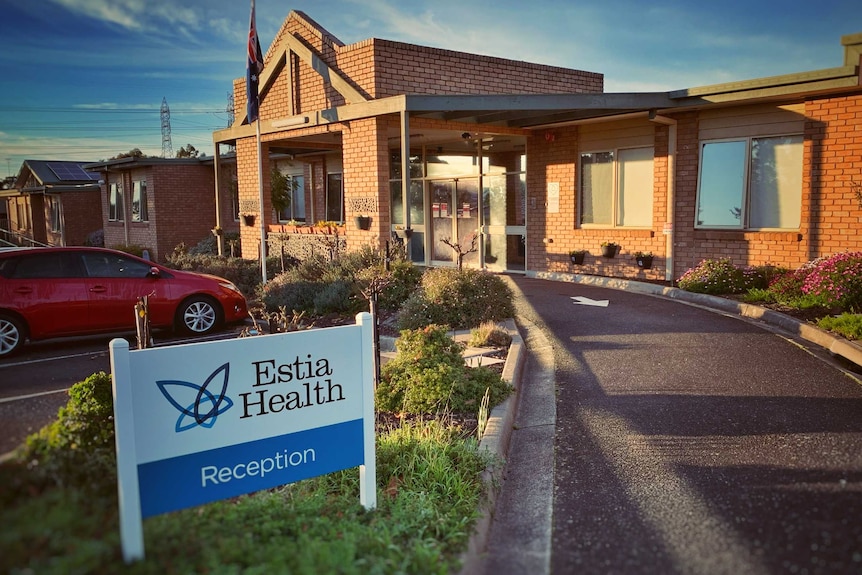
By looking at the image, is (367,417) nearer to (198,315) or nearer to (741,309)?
(198,315)

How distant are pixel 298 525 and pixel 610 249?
12.8 metres

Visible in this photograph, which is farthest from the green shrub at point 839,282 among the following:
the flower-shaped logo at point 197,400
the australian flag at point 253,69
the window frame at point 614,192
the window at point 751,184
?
the australian flag at point 253,69

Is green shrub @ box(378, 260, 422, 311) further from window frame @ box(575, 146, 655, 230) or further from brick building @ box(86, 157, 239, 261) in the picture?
brick building @ box(86, 157, 239, 261)

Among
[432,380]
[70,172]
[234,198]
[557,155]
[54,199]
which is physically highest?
[70,172]

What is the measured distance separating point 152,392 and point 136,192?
24257mm

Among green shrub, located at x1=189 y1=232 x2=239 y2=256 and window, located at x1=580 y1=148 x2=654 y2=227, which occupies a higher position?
window, located at x1=580 y1=148 x2=654 y2=227

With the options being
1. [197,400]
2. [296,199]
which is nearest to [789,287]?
[197,400]

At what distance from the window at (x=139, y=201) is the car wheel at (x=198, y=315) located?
1590 centimetres

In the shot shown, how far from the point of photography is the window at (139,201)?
81.7 feet

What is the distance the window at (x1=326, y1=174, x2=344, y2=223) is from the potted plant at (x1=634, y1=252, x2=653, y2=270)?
9.28m

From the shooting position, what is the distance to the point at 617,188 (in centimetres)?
1535

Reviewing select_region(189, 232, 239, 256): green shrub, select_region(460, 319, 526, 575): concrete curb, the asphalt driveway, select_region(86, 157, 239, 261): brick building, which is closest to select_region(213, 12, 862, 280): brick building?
select_region(189, 232, 239, 256): green shrub

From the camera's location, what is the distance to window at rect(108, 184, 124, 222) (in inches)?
1034

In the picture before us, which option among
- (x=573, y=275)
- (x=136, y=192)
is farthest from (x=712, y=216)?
(x=136, y=192)
